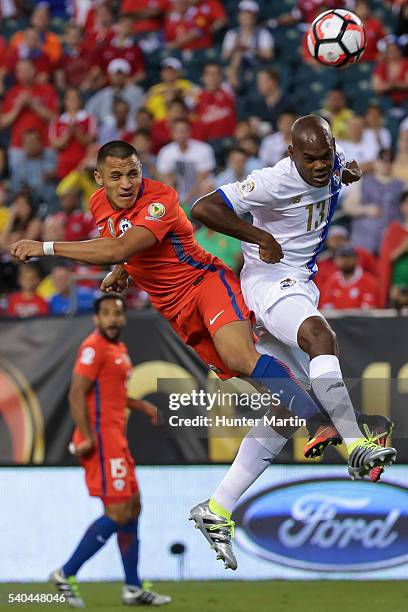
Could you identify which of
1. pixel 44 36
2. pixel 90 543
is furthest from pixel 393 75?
pixel 90 543

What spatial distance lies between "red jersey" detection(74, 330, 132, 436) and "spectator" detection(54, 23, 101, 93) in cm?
702

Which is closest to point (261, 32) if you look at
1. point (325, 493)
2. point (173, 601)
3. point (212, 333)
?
point (325, 493)

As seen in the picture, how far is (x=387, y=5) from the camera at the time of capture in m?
15.3

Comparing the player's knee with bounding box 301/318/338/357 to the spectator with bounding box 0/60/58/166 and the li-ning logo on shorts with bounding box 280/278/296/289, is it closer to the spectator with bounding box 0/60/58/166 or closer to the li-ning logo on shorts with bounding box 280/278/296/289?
the li-ning logo on shorts with bounding box 280/278/296/289

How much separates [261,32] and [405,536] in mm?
7824

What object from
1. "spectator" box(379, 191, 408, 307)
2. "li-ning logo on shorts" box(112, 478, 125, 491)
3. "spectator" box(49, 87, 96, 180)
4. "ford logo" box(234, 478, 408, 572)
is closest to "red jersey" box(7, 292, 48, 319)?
"li-ning logo on shorts" box(112, 478, 125, 491)

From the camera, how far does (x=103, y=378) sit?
9.40 meters

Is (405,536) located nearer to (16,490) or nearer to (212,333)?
(16,490)

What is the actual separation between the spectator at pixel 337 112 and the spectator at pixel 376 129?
26cm

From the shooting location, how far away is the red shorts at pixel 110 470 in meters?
9.24

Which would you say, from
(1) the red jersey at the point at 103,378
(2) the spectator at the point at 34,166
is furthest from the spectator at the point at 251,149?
(1) the red jersey at the point at 103,378

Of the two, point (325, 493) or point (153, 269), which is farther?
point (325, 493)

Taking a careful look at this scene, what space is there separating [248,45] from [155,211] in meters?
9.19

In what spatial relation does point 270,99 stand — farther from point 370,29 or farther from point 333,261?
point 333,261
